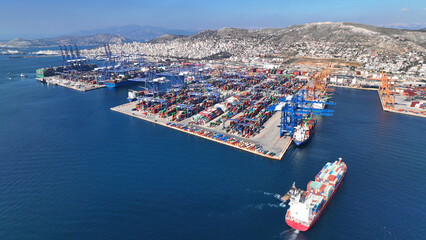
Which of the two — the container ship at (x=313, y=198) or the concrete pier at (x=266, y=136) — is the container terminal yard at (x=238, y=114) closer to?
the concrete pier at (x=266, y=136)

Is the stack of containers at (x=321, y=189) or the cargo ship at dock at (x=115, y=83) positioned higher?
the cargo ship at dock at (x=115, y=83)

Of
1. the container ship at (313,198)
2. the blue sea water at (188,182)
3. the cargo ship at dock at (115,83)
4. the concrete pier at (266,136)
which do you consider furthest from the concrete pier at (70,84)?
the container ship at (313,198)

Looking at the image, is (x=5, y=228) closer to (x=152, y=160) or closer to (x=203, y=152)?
(x=152, y=160)

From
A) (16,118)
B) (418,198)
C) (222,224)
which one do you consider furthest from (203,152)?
(16,118)

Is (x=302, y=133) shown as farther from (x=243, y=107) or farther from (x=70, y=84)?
(x=70, y=84)

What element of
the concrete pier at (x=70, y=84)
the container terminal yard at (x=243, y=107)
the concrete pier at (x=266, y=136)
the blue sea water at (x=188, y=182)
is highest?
the concrete pier at (x=70, y=84)

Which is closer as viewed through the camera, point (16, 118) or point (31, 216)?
point (31, 216)

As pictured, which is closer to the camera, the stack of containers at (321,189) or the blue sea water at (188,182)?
the blue sea water at (188,182)

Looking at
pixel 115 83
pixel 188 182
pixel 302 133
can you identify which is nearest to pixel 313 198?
pixel 188 182
